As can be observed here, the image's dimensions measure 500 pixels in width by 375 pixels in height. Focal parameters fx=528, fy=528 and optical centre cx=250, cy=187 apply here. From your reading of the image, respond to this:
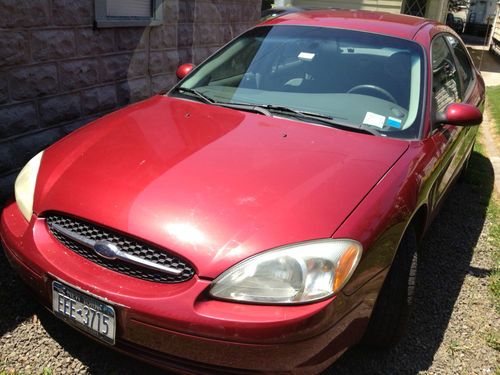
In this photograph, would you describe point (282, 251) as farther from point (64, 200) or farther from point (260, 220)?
point (64, 200)

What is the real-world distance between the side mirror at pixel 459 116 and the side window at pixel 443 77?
15 cm

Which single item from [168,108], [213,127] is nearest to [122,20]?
[168,108]

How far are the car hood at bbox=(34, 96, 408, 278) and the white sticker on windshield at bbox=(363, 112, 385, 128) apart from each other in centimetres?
16

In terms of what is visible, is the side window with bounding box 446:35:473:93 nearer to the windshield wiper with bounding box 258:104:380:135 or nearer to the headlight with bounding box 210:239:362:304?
the windshield wiper with bounding box 258:104:380:135

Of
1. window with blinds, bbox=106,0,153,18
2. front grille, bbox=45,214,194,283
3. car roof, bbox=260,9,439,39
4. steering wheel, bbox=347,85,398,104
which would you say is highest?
car roof, bbox=260,9,439,39

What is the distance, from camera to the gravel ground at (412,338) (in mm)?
2473

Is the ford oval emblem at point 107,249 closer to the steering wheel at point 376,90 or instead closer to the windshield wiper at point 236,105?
the windshield wiper at point 236,105

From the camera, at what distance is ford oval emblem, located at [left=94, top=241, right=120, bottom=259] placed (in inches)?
82.7

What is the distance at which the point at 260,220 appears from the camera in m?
2.08

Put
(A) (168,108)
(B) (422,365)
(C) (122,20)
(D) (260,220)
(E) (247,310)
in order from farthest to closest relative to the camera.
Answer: (C) (122,20) → (A) (168,108) → (B) (422,365) → (D) (260,220) → (E) (247,310)

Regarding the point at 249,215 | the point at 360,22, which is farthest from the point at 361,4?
the point at 249,215

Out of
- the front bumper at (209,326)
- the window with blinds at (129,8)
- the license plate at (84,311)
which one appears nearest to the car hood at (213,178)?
the front bumper at (209,326)

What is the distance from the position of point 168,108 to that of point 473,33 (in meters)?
31.3

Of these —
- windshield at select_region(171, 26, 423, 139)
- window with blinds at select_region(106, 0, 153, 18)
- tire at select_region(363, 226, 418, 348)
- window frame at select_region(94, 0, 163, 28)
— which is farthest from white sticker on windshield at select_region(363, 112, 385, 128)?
window with blinds at select_region(106, 0, 153, 18)
